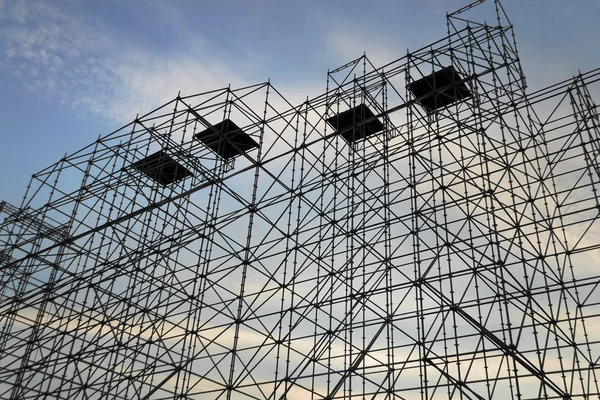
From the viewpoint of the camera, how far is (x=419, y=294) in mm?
12867

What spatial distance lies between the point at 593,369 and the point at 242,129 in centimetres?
1123

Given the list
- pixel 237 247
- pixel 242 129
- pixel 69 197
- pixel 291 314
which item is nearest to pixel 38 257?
pixel 69 197

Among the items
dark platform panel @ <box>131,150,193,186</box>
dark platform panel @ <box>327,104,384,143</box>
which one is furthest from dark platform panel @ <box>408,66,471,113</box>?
dark platform panel @ <box>131,150,193,186</box>

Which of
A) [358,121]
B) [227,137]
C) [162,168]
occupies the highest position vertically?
[358,121]

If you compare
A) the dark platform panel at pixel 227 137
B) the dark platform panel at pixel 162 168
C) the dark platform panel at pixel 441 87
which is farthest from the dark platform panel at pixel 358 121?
the dark platform panel at pixel 162 168

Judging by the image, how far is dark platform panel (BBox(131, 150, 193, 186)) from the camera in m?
19.4

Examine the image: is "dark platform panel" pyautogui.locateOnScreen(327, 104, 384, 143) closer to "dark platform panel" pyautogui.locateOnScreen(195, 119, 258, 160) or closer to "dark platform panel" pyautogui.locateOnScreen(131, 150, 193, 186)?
"dark platform panel" pyautogui.locateOnScreen(195, 119, 258, 160)

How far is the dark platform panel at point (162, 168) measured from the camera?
19444 mm

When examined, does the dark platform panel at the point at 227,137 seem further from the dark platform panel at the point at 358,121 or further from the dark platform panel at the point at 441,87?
the dark platform panel at the point at 441,87

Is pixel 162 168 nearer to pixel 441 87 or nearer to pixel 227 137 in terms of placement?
pixel 227 137

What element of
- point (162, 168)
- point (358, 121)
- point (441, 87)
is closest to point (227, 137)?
point (162, 168)

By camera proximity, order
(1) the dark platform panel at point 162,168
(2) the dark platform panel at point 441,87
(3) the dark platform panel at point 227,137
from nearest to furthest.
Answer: (2) the dark platform panel at point 441,87 < (3) the dark platform panel at point 227,137 < (1) the dark platform panel at point 162,168

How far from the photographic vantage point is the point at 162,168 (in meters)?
20.1

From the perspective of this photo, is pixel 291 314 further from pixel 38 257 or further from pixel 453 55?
pixel 38 257
